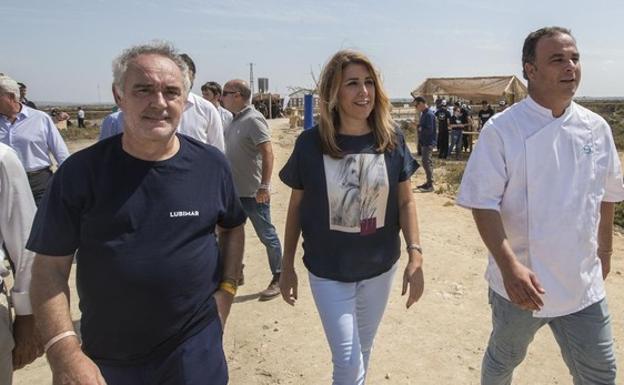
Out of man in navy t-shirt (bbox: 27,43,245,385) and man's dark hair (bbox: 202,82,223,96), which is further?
man's dark hair (bbox: 202,82,223,96)

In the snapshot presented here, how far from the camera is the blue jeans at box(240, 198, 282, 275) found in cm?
466

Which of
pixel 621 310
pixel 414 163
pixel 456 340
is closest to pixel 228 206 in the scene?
pixel 414 163

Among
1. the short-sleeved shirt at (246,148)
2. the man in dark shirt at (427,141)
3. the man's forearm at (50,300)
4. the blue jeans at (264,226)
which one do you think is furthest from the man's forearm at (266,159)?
the man in dark shirt at (427,141)

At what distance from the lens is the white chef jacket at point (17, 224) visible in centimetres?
192

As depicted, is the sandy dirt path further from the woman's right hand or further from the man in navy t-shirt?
the man in navy t-shirt

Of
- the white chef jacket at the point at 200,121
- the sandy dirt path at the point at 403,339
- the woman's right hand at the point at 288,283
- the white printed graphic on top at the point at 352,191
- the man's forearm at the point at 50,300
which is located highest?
the white chef jacket at the point at 200,121

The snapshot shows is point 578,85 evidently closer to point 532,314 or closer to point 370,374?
point 532,314

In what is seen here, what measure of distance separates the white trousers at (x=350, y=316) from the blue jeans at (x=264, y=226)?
2.13 metres

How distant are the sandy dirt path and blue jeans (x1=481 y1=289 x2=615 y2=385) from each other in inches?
38.9

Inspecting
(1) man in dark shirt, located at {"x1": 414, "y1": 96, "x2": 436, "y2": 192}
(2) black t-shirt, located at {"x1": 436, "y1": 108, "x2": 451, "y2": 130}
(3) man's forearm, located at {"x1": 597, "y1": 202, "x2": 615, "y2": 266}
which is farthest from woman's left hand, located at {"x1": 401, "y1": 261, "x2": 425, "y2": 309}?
(2) black t-shirt, located at {"x1": 436, "y1": 108, "x2": 451, "y2": 130}

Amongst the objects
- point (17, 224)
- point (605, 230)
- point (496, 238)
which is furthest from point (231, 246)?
point (605, 230)

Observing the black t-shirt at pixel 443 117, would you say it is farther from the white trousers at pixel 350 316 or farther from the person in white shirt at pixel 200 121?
the white trousers at pixel 350 316

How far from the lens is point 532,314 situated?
7.58 feet

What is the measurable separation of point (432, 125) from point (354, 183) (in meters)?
8.84
